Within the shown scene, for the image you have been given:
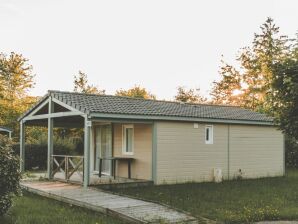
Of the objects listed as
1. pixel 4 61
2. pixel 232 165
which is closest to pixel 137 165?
pixel 232 165

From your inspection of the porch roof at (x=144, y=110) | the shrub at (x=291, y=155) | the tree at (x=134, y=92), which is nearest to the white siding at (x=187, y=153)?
the porch roof at (x=144, y=110)

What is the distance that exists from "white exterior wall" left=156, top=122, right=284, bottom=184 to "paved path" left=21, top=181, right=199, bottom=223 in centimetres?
381

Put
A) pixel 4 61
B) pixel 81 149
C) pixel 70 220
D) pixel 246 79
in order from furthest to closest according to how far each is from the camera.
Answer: pixel 246 79
pixel 4 61
pixel 81 149
pixel 70 220

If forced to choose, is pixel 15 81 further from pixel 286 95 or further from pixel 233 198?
pixel 286 95

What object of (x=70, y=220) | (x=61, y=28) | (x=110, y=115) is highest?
(x=61, y=28)

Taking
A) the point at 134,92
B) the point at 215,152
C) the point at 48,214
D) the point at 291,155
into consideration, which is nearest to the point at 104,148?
the point at 215,152

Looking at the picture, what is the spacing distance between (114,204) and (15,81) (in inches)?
1165

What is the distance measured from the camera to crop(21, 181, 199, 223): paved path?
9.88m

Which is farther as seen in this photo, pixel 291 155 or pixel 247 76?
pixel 247 76

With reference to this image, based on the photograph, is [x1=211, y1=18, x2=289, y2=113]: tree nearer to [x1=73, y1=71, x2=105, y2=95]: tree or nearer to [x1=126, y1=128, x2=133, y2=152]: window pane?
[x1=73, y1=71, x2=105, y2=95]: tree

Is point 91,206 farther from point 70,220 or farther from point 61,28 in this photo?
point 61,28

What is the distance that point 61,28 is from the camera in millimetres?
19359

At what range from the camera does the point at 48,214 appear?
10.4m

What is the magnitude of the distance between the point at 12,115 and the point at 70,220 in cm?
2760
